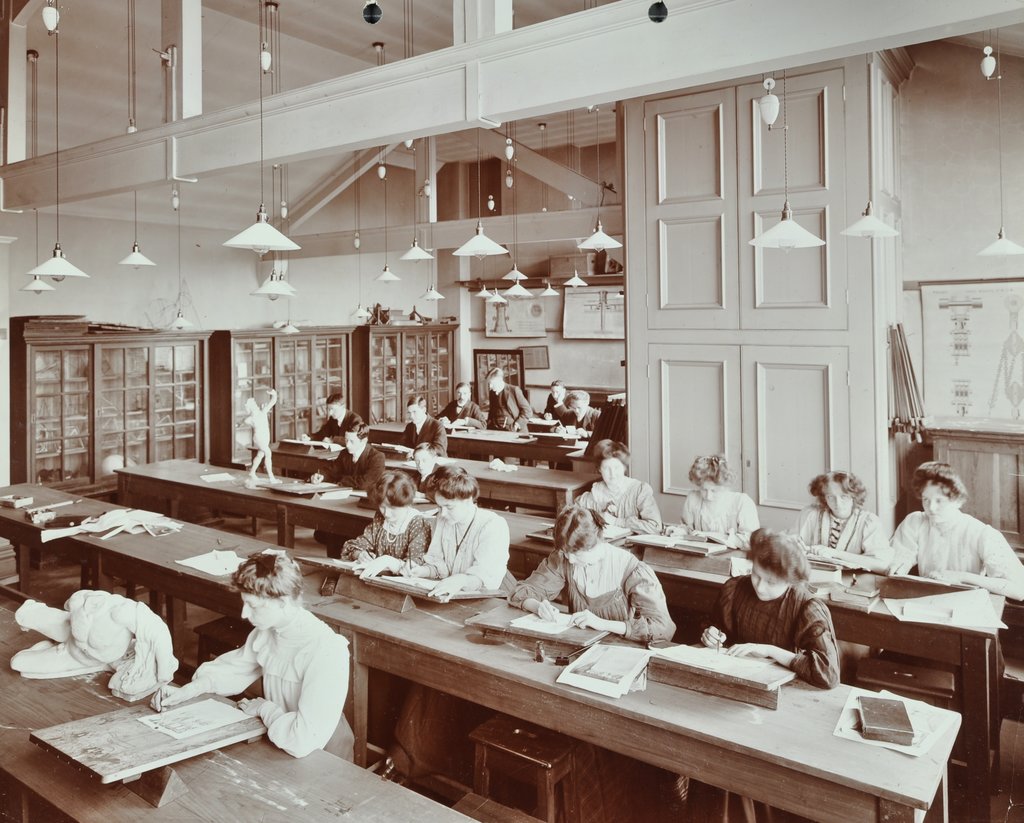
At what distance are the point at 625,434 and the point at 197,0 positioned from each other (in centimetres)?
461

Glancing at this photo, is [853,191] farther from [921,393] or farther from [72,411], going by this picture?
[72,411]

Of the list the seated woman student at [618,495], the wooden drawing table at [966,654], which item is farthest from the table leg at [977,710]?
the seated woman student at [618,495]

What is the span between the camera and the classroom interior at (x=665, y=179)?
13.1 feet

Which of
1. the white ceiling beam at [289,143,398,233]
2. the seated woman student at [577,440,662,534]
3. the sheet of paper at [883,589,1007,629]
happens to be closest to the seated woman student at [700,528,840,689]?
the sheet of paper at [883,589,1007,629]

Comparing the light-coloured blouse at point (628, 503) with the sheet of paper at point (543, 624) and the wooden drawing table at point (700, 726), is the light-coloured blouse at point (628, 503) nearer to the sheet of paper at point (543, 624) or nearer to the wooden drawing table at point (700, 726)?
the sheet of paper at point (543, 624)

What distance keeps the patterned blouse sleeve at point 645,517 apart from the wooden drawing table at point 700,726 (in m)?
1.89

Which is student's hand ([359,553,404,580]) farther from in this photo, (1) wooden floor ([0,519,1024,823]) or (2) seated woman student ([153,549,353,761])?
(1) wooden floor ([0,519,1024,823])

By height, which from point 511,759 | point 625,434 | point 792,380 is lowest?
point 511,759

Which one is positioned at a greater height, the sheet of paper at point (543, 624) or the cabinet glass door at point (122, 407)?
the cabinet glass door at point (122, 407)

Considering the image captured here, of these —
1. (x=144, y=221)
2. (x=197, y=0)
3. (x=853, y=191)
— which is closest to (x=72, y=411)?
(x=144, y=221)

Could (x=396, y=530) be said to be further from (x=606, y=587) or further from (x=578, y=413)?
(x=578, y=413)

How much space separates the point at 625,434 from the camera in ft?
22.2

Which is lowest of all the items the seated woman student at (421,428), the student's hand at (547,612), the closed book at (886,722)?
the closed book at (886,722)

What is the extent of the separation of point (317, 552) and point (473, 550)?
402cm
